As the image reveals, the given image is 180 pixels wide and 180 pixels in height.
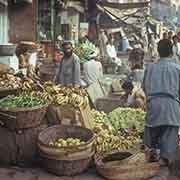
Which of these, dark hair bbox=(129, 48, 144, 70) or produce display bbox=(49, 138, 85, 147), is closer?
produce display bbox=(49, 138, 85, 147)

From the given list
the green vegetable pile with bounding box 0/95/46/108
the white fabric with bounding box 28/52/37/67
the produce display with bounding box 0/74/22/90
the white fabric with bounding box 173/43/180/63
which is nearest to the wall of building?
the white fabric with bounding box 28/52/37/67

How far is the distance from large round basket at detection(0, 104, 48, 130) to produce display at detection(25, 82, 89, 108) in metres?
0.45

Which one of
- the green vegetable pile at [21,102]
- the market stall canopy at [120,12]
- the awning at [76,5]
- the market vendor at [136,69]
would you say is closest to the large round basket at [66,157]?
the green vegetable pile at [21,102]

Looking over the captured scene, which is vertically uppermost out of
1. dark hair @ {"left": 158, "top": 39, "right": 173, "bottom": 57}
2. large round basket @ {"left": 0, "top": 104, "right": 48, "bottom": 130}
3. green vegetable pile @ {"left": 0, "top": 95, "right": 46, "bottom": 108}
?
dark hair @ {"left": 158, "top": 39, "right": 173, "bottom": 57}

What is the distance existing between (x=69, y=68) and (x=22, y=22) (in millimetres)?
3570

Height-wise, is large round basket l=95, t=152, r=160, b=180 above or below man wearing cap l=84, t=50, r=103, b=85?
below

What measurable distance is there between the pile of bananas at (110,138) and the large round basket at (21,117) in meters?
0.91

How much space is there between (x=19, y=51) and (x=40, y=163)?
17.5ft

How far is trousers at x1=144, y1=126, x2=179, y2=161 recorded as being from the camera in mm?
5359

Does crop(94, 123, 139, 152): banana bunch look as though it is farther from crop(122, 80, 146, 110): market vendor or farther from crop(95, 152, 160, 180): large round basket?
crop(122, 80, 146, 110): market vendor

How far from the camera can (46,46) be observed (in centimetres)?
1375

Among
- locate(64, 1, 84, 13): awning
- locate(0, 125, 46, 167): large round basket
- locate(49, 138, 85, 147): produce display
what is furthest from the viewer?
locate(64, 1, 84, 13): awning

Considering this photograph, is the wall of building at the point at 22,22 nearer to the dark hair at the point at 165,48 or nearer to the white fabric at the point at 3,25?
the white fabric at the point at 3,25

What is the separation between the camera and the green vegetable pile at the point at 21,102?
5.25 m
